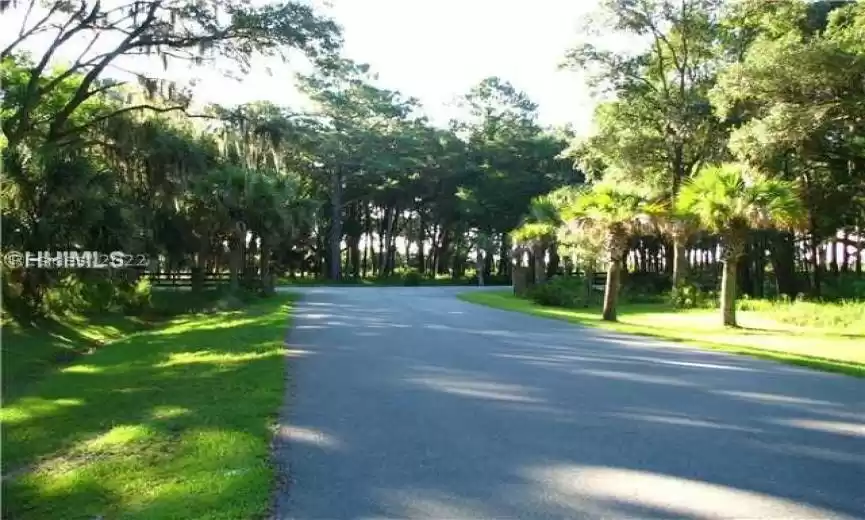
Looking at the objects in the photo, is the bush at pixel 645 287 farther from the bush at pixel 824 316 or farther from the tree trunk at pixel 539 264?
the bush at pixel 824 316

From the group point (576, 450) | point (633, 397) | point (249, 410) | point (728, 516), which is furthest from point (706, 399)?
point (249, 410)

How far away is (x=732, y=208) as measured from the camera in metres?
19.1

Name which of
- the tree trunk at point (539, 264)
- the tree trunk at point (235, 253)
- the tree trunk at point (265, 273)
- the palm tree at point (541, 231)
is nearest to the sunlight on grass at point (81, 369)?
the tree trunk at point (235, 253)

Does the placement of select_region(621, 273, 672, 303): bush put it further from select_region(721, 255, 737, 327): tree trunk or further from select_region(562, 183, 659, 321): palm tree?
select_region(721, 255, 737, 327): tree trunk

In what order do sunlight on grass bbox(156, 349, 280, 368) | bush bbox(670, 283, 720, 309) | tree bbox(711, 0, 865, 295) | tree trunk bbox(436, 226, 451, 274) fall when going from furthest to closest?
tree trunk bbox(436, 226, 451, 274) → bush bbox(670, 283, 720, 309) → tree bbox(711, 0, 865, 295) → sunlight on grass bbox(156, 349, 280, 368)

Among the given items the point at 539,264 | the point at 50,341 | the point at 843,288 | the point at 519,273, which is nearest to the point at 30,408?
the point at 50,341

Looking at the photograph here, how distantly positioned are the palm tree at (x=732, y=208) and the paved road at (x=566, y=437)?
697 cm

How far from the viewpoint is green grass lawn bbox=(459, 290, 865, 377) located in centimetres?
1305

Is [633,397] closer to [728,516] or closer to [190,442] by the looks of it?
[728,516]

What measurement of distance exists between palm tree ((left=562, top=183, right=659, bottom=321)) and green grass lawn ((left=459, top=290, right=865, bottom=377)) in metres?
1.93

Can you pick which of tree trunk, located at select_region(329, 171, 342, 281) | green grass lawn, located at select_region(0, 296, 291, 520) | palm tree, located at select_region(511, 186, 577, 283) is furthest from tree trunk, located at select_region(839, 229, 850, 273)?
green grass lawn, located at select_region(0, 296, 291, 520)

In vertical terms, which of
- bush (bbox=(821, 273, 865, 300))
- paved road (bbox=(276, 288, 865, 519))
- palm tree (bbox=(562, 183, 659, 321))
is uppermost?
palm tree (bbox=(562, 183, 659, 321))

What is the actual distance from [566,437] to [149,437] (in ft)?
12.2

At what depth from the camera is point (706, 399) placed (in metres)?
8.70
